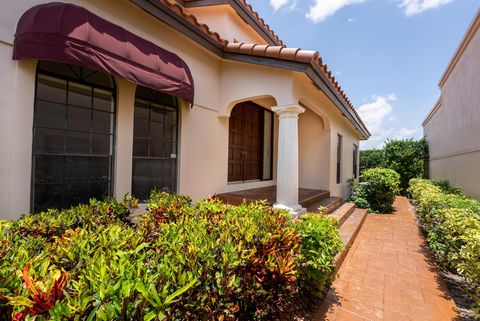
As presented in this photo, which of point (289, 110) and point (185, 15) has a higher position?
point (185, 15)

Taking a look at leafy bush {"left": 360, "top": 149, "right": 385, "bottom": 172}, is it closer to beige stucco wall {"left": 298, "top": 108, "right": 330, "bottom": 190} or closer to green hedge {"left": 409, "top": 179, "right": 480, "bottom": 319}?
beige stucco wall {"left": 298, "top": 108, "right": 330, "bottom": 190}

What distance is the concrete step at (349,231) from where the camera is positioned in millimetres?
4524

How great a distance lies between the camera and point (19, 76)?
2920mm

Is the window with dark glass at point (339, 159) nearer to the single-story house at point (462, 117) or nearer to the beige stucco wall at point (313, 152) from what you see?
the beige stucco wall at point (313, 152)

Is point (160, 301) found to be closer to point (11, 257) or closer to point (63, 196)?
point (11, 257)

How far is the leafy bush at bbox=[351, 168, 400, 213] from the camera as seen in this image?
9.86 m

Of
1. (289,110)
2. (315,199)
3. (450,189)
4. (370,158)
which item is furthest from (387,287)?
(370,158)

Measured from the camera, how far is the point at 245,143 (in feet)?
25.6

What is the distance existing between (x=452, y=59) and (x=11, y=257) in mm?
12782

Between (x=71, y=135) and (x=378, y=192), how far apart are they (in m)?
10.7

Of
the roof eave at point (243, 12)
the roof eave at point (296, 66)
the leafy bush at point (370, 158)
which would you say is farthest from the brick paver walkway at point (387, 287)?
the leafy bush at point (370, 158)

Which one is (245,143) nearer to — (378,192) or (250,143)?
(250,143)

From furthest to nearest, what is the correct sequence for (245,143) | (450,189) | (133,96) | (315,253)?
1. (450,189)
2. (245,143)
3. (133,96)
4. (315,253)

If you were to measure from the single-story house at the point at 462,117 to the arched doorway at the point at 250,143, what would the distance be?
6098 mm
